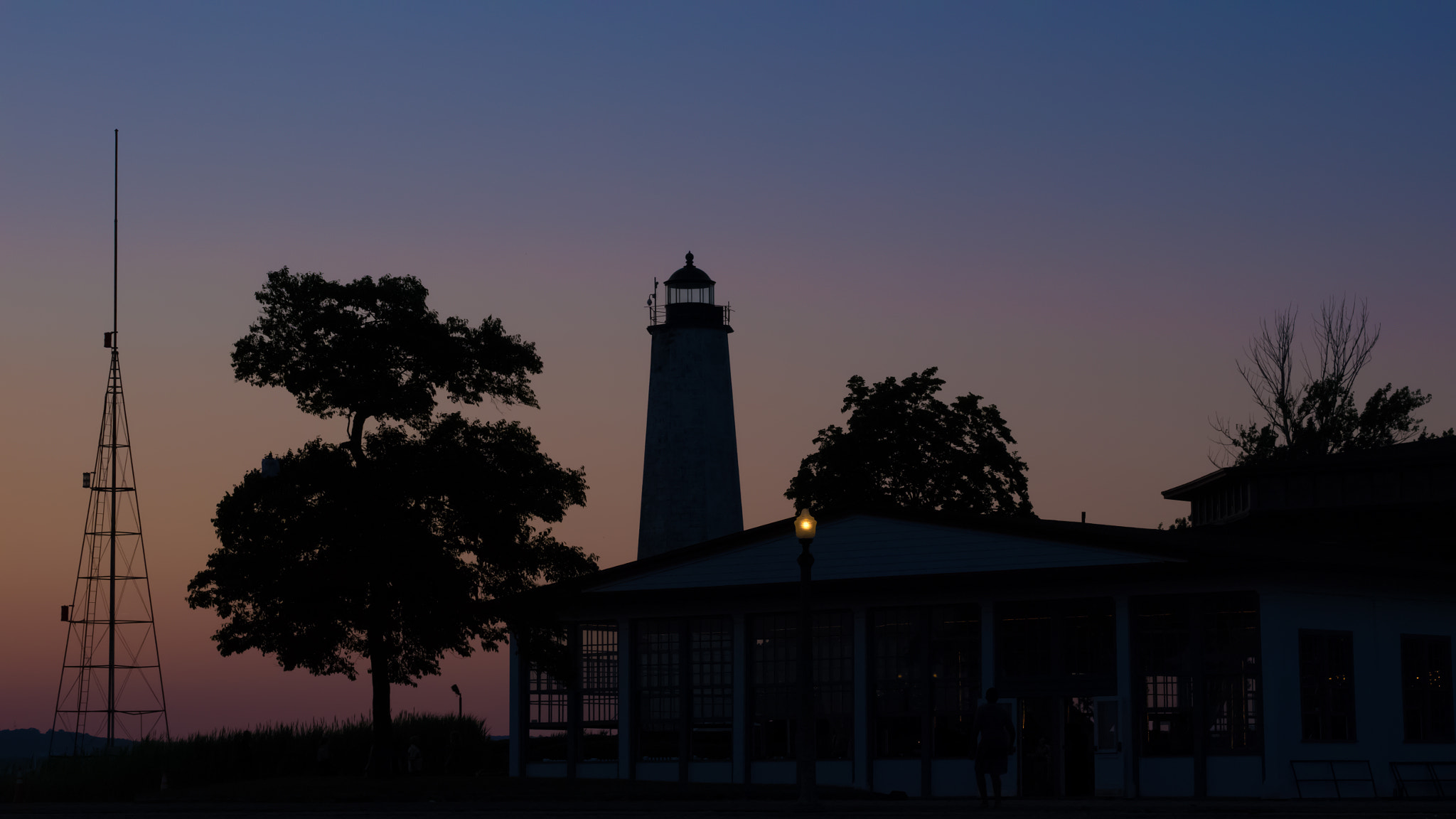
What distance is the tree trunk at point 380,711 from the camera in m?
36.4

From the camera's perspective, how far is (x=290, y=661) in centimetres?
→ 3616

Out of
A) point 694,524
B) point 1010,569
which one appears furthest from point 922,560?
point 694,524

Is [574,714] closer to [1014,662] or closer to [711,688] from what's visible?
[711,688]

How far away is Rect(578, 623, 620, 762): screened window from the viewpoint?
37.7 metres

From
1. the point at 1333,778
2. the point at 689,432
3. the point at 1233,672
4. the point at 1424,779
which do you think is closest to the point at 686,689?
the point at 1233,672

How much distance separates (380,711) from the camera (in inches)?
1446

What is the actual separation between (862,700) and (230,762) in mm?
16097

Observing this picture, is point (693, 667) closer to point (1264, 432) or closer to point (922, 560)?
point (922, 560)

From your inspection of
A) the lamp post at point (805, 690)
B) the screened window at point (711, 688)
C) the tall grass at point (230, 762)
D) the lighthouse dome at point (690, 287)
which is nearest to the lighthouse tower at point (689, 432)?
the lighthouse dome at point (690, 287)

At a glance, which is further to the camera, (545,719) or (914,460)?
(914,460)

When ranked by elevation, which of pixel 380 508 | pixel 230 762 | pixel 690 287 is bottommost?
pixel 230 762

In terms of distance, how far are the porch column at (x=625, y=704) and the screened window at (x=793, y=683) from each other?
9.40ft

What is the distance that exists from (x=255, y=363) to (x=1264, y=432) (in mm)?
46981

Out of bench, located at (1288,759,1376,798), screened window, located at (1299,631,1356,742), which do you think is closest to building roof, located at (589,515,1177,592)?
screened window, located at (1299,631,1356,742)
